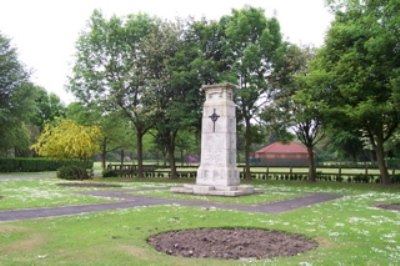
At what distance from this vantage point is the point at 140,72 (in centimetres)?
3353

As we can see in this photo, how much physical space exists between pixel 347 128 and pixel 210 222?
68.1ft

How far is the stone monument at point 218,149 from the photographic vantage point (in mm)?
21125

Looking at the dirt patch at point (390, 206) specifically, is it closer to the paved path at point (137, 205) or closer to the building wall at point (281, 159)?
the paved path at point (137, 205)

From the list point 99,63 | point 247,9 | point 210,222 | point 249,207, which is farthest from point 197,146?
point 210,222

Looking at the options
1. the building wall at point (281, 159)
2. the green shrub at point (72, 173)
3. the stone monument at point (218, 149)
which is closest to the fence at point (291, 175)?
the green shrub at point (72, 173)

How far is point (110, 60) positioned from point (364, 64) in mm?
21910

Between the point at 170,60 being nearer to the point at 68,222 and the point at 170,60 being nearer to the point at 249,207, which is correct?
the point at 249,207

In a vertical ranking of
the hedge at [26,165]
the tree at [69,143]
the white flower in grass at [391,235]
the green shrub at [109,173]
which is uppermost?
the tree at [69,143]

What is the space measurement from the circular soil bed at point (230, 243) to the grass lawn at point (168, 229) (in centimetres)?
36

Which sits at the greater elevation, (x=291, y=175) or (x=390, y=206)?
(x=291, y=175)

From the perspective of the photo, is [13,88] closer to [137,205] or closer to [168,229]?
[137,205]

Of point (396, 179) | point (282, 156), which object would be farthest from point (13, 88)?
point (282, 156)

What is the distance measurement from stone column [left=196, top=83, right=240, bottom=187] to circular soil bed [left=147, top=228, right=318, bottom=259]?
10.9 meters

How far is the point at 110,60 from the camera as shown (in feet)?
117
